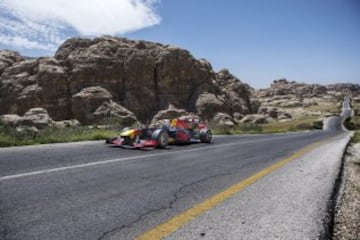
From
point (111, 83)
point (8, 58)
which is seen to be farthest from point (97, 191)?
point (8, 58)

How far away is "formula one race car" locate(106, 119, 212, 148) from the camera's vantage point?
11.1 metres

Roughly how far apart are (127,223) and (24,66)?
220 ft

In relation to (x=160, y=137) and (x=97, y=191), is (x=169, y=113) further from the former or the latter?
(x=97, y=191)

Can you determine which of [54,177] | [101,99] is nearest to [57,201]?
[54,177]

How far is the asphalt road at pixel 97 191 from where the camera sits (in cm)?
344

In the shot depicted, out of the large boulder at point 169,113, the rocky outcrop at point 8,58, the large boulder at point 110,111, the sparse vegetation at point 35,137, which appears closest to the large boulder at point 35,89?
the rocky outcrop at point 8,58

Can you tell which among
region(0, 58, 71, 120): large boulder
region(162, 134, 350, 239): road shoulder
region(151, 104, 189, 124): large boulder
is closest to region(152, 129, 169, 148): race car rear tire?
region(162, 134, 350, 239): road shoulder

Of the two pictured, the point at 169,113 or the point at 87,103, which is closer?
the point at 87,103

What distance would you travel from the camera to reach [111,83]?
66750mm

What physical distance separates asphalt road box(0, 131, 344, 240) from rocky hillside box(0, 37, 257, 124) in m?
50.2

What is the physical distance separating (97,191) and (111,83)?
208 feet

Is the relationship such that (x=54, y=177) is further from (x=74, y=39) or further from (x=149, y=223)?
(x=74, y=39)

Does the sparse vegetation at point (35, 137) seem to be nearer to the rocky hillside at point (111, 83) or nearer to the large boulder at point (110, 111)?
the rocky hillside at point (111, 83)

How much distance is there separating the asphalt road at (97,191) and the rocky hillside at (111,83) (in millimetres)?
50169
